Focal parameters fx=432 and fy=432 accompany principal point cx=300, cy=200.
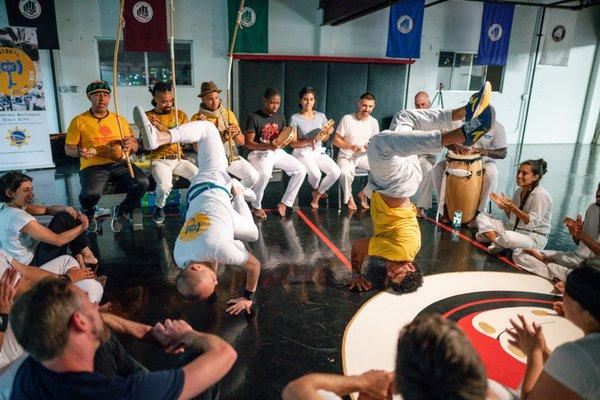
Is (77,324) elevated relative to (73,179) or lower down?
elevated

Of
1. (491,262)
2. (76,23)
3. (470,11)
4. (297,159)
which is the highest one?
(470,11)

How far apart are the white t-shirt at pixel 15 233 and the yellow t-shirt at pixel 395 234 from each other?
2.49 metres

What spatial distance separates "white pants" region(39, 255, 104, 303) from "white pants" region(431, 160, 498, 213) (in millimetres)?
3839

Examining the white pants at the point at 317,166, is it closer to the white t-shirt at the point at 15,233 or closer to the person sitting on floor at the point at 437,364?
the white t-shirt at the point at 15,233

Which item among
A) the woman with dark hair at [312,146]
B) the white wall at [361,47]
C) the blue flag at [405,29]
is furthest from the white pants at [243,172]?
the blue flag at [405,29]

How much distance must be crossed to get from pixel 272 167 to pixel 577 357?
13.9ft

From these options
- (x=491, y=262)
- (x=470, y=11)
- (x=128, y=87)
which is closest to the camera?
(x=491, y=262)

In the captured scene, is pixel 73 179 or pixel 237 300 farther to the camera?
pixel 73 179

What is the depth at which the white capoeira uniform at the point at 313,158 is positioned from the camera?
5574mm

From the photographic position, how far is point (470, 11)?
10.1 meters

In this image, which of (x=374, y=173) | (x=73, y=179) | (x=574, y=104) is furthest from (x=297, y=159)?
(x=574, y=104)

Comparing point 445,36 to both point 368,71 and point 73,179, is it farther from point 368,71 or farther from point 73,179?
point 73,179

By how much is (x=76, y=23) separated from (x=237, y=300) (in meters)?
7.32

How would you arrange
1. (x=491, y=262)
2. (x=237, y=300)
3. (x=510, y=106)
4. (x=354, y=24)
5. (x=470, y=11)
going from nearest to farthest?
(x=237, y=300), (x=491, y=262), (x=354, y=24), (x=470, y=11), (x=510, y=106)
